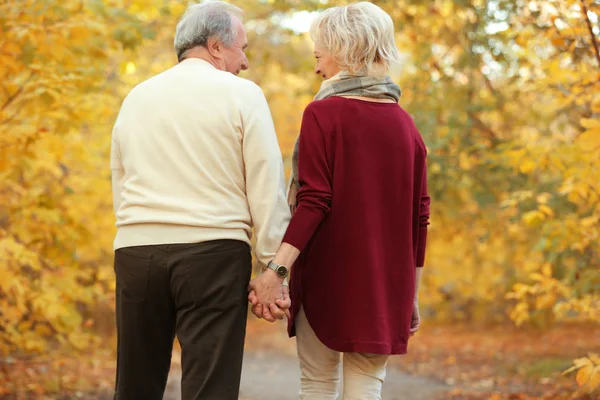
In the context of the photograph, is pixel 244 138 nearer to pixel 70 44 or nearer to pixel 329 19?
pixel 329 19

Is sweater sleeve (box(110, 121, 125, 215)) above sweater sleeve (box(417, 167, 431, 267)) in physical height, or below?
above

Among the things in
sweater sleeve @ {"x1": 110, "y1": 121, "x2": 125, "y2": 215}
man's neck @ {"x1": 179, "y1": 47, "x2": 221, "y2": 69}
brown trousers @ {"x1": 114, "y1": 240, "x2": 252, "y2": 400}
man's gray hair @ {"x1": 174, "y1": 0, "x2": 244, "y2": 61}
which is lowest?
brown trousers @ {"x1": 114, "y1": 240, "x2": 252, "y2": 400}

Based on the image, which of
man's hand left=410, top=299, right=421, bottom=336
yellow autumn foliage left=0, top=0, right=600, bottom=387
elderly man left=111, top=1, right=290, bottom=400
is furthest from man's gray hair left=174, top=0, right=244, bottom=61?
man's hand left=410, top=299, right=421, bottom=336

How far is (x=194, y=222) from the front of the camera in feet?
8.70

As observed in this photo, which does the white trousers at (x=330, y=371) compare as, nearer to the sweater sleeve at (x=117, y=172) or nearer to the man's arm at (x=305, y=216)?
the man's arm at (x=305, y=216)

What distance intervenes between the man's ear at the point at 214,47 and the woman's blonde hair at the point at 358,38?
364 millimetres

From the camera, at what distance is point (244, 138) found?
2750mm

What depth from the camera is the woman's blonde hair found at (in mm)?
2879

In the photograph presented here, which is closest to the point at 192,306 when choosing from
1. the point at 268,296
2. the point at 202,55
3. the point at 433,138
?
the point at 268,296

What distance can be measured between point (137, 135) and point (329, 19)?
0.79 meters

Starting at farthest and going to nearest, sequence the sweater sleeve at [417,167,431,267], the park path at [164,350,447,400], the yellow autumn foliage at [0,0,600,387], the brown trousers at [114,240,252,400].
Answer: the park path at [164,350,447,400] < the yellow autumn foliage at [0,0,600,387] < the sweater sleeve at [417,167,431,267] < the brown trousers at [114,240,252,400]

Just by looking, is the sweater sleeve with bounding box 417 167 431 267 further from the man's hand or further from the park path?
the park path

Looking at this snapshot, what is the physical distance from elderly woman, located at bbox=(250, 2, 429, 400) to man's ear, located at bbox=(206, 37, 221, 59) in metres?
0.35

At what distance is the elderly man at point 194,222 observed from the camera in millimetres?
2678
